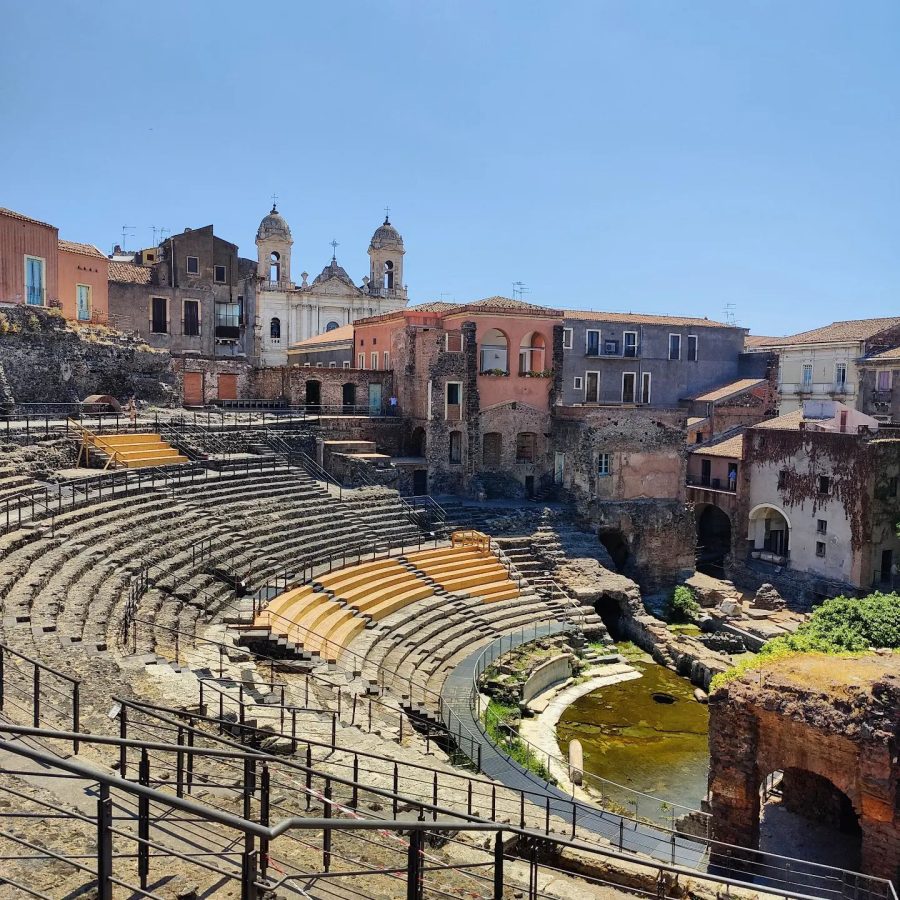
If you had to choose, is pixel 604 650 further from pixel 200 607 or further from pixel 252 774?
pixel 252 774

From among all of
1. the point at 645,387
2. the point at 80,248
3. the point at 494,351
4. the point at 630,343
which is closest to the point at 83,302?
the point at 80,248

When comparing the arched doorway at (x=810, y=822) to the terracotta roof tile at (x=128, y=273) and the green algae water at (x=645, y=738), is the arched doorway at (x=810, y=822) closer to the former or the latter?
the green algae water at (x=645, y=738)

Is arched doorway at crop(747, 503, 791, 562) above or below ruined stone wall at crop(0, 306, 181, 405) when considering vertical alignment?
below

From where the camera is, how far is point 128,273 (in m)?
44.1

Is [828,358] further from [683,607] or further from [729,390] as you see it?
[683,607]

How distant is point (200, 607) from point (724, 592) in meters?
22.1

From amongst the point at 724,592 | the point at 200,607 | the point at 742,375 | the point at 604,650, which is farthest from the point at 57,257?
the point at 742,375

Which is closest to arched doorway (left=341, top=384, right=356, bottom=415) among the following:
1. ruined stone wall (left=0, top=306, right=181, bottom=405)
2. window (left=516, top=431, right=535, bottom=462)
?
ruined stone wall (left=0, top=306, right=181, bottom=405)

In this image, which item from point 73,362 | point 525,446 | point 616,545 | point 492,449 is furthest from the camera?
point 525,446

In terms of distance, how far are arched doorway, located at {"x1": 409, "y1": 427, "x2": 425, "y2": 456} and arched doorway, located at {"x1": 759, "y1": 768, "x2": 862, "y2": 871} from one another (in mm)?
24161

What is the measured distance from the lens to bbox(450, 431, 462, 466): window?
36750 mm

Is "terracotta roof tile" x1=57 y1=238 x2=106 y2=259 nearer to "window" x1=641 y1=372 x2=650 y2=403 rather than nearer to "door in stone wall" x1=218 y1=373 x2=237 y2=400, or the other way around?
"door in stone wall" x1=218 y1=373 x2=237 y2=400

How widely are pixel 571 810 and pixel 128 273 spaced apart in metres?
39.1

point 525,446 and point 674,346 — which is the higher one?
point 674,346
